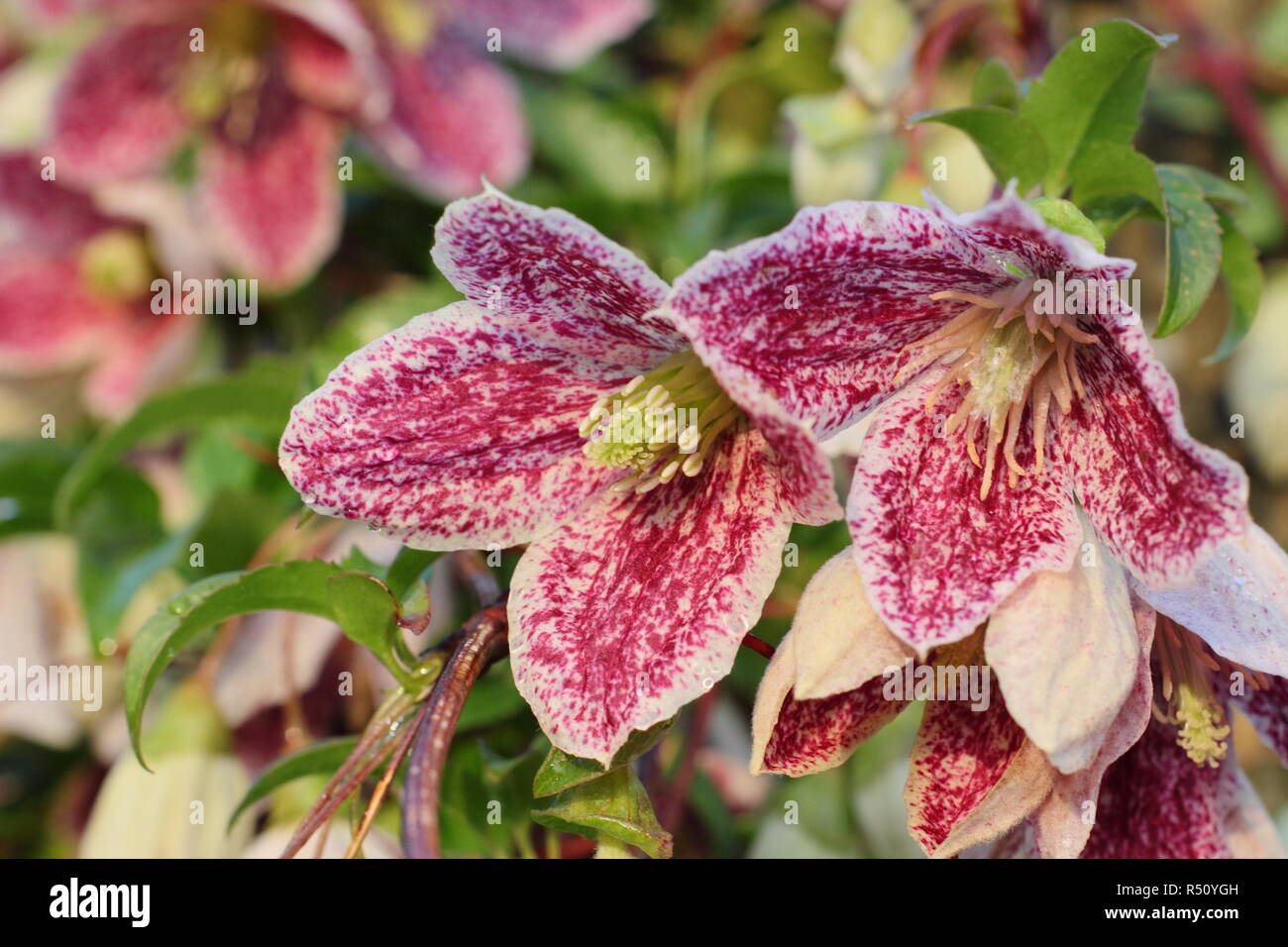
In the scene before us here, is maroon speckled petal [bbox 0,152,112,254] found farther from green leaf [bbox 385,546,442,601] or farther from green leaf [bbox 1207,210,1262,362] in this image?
green leaf [bbox 1207,210,1262,362]

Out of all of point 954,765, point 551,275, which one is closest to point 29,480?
point 551,275

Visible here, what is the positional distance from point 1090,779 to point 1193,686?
0.28ft

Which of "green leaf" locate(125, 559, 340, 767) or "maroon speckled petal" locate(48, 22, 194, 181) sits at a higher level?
"maroon speckled petal" locate(48, 22, 194, 181)

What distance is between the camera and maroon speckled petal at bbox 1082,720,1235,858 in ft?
1.69

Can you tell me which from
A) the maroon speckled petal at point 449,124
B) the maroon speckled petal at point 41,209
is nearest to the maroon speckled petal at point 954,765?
the maroon speckled petal at point 449,124

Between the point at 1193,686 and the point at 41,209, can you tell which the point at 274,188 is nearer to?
the point at 41,209

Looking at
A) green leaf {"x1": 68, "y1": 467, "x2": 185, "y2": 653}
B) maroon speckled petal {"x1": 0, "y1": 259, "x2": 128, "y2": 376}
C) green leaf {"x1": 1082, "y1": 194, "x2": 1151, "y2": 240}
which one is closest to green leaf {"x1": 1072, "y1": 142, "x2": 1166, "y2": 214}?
green leaf {"x1": 1082, "y1": 194, "x2": 1151, "y2": 240}

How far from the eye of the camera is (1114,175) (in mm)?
518

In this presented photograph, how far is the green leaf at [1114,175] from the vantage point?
1.64 ft

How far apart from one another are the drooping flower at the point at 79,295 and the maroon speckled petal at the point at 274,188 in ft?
0.22

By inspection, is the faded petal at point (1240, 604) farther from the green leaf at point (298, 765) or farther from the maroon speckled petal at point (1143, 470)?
the green leaf at point (298, 765)

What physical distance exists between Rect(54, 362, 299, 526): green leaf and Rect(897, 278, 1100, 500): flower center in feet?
1.19
